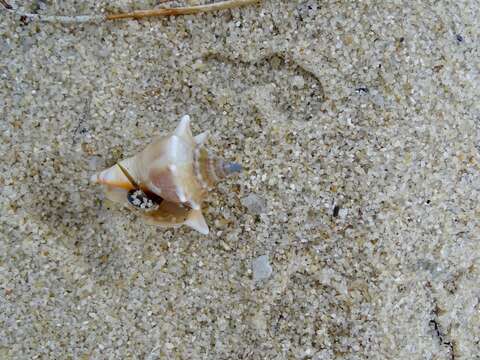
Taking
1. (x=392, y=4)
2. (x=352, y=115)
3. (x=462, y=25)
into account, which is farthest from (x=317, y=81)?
(x=462, y=25)

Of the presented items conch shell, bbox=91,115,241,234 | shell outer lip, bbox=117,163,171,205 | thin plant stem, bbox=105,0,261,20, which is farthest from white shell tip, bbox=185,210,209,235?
thin plant stem, bbox=105,0,261,20

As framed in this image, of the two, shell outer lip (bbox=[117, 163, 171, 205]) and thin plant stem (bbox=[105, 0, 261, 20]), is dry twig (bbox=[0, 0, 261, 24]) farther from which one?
shell outer lip (bbox=[117, 163, 171, 205])

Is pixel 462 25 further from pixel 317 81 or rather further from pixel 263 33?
pixel 263 33

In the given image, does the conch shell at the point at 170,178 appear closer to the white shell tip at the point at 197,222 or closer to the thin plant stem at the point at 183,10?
the white shell tip at the point at 197,222

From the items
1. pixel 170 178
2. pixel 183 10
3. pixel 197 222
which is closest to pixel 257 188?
pixel 197 222

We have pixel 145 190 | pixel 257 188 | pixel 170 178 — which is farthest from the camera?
pixel 257 188

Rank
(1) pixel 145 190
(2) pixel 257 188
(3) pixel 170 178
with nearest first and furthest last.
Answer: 1. (3) pixel 170 178
2. (1) pixel 145 190
3. (2) pixel 257 188

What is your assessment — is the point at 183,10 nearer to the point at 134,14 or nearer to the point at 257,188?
the point at 134,14
